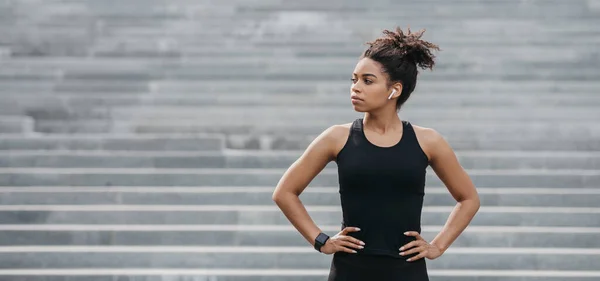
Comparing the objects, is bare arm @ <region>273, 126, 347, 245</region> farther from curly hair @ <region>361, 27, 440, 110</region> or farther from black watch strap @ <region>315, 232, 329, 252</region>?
curly hair @ <region>361, 27, 440, 110</region>

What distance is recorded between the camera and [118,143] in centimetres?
693

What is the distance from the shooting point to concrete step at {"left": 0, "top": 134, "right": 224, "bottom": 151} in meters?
6.90

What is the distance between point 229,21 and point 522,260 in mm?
3503

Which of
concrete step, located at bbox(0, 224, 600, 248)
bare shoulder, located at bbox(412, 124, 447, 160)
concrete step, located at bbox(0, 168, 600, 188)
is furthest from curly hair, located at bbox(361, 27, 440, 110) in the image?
concrete step, located at bbox(0, 168, 600, 188)

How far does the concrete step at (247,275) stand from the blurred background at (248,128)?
0.04 ft

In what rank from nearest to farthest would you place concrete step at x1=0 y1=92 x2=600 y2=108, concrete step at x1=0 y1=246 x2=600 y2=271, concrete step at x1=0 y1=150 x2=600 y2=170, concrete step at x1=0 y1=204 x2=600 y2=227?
concrete step at x1=0 y1=246 x2=600 y2=271, concrete step at x1=0 y1=204 x2=600 y2=227, concrete step at x1=0 y1=150 x2=600 y2=170, concrete step at x1=0 y1=92 x2=600 y2=108

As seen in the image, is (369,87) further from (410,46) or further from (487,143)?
(487,143)

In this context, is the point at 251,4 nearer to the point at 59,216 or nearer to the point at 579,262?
the point at 59,216

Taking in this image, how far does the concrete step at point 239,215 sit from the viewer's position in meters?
6.20

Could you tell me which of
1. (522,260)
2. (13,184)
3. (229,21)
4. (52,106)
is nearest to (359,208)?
(522,260)

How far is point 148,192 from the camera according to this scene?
6.45 meters

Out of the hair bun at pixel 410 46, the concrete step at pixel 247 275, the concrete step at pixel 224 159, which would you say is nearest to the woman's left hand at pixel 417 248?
the hair bun at pixel 410 46

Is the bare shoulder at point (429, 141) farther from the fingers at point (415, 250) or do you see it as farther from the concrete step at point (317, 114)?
the concrete step at point (317, 114)

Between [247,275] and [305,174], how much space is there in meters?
3.11
